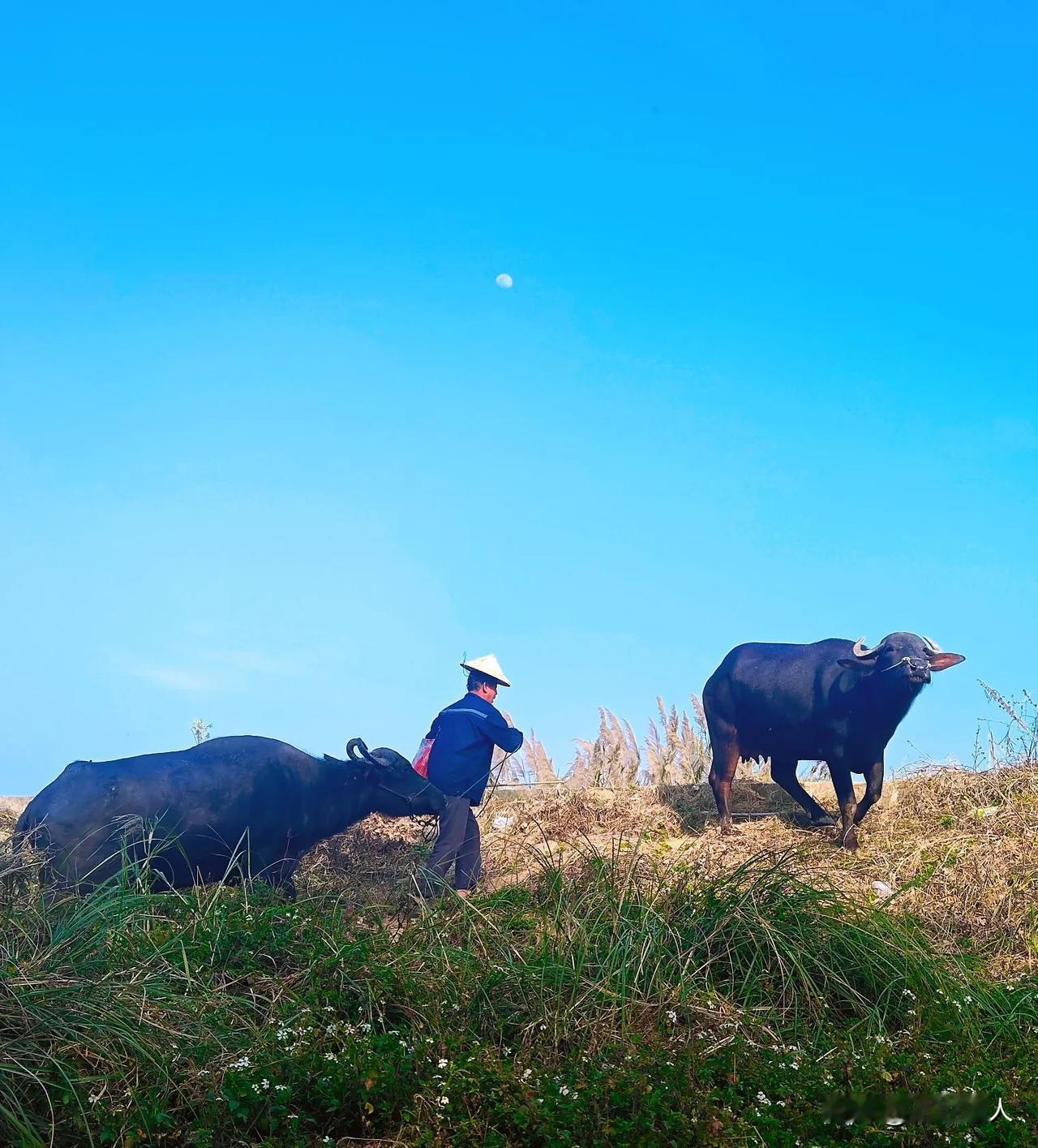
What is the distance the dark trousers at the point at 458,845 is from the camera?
9023mm

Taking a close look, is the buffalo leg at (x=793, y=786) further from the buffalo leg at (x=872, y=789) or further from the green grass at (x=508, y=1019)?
the green grass at (x=508, y=1019)

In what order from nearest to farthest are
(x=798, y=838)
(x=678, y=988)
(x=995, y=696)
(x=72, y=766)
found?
1. (x=678, y=988)
2. (x=72, y=766)
3. (x=798, y=838)
4. (x=995, y=696)

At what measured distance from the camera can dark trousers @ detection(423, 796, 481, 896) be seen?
29.6ft

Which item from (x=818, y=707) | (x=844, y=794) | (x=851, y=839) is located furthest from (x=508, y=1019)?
(x=818, y=707)

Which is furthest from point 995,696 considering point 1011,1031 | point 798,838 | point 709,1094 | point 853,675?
point 709,1094

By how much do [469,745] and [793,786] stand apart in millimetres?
3985

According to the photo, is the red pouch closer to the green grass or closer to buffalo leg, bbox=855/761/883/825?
the green grass

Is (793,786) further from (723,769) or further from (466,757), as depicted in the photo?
(466,757)

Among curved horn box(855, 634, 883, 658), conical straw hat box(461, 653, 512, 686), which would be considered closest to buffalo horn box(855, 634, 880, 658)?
curved horn box(855, 634, 883, 658)

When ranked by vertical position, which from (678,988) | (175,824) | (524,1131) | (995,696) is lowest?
(524,1131)

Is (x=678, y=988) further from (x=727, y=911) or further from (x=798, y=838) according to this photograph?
(x=798, y=838)

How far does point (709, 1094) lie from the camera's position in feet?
14.4

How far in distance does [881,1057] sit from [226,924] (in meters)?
3.34

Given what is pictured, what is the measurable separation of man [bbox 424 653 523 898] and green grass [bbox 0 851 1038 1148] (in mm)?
2393
